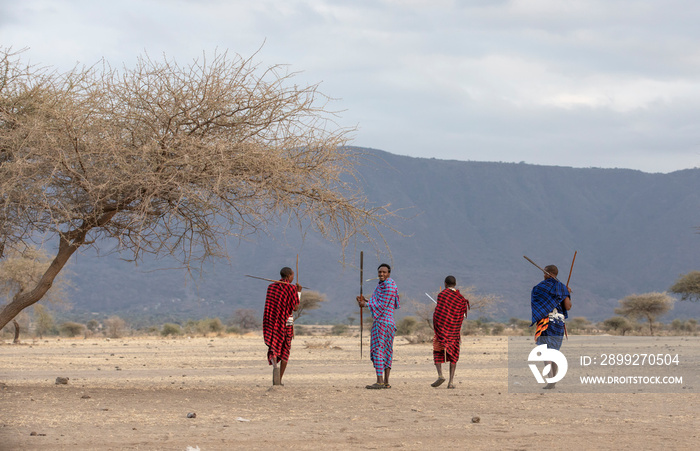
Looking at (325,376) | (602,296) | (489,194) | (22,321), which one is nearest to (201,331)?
(22,321)

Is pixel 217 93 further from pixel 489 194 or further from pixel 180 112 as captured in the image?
pixel 489 194

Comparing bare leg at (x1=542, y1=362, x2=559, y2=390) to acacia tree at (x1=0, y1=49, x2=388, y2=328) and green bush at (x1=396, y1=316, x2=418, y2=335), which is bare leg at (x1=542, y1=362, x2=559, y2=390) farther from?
green bush at (x1=396, y1=316, x2=418, y2=335)

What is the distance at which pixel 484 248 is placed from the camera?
128125 millimetres

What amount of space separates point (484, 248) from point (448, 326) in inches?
4549

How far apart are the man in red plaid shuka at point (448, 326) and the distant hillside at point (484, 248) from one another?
70.6 m

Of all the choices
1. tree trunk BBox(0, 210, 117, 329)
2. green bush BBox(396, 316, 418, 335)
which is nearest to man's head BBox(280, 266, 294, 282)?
tree trunk BBox(0, 210, 117, 329)

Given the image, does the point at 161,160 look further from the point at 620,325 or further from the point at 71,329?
the point at 620,325

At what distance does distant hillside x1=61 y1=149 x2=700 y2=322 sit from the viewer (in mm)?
105250

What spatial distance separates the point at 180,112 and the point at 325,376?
765 centimetres

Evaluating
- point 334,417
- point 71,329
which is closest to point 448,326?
point 334,417

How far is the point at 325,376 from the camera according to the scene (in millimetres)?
17875

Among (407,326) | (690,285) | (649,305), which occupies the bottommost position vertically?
(407,326)

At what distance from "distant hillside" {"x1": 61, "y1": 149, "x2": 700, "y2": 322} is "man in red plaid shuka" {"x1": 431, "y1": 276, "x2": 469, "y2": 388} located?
70.6 m

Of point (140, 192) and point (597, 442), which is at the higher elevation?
point (140, 192)
